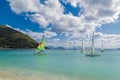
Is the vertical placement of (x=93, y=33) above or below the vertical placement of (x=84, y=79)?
above

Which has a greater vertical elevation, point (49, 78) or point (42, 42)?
point (42, 42)

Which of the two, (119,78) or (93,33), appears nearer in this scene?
(119,78)

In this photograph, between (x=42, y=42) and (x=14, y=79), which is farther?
(x=42, y=42)

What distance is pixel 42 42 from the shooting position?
104m

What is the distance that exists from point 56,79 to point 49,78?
1.23 meters

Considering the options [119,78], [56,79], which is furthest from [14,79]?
[119,78]

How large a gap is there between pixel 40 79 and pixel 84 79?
635cm

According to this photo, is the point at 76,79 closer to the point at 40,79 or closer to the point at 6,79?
the point at 40,79

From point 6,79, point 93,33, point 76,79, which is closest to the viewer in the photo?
point 6,79

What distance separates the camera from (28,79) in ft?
86.4

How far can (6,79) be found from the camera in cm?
2570

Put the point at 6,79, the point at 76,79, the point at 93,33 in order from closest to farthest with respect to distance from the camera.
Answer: the point at 6,79 < the point at 76,79 < the point at 93,33

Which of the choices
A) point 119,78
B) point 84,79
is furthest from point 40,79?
point 119,78

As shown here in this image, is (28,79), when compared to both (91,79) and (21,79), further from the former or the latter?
(91,79)
